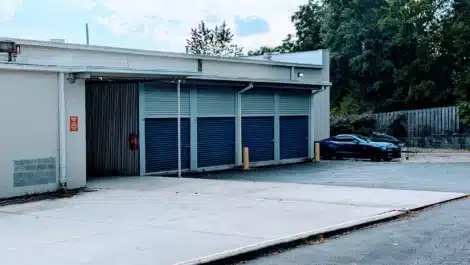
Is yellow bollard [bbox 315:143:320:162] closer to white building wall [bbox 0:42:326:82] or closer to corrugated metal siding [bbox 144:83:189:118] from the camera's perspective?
white building wall [bbox 0:42:326:82]

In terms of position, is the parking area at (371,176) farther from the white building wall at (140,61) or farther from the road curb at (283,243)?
the road curb at (283,243)

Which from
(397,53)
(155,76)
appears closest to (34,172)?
(155,76)

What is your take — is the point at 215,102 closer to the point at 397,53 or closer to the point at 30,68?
the point at 30,68

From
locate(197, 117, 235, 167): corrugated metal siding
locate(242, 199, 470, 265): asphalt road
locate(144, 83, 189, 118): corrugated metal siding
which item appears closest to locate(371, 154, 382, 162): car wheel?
locate(197, 117, 235, 167): corrugated metal siding

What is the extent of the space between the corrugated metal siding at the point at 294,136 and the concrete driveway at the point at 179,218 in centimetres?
1087

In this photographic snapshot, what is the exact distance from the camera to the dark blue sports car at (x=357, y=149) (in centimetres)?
3253

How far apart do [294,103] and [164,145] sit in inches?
342

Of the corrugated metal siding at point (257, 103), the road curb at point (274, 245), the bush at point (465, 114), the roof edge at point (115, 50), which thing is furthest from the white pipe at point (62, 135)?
the bush at point (465, 114)

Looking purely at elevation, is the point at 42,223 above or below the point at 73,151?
below

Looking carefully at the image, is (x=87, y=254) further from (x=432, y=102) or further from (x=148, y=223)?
(x=432, y=102)

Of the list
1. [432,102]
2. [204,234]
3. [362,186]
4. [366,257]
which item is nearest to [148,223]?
[204,234]

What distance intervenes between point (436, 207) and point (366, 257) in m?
5.81

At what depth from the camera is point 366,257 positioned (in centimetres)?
927

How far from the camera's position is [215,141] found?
26484 mm
